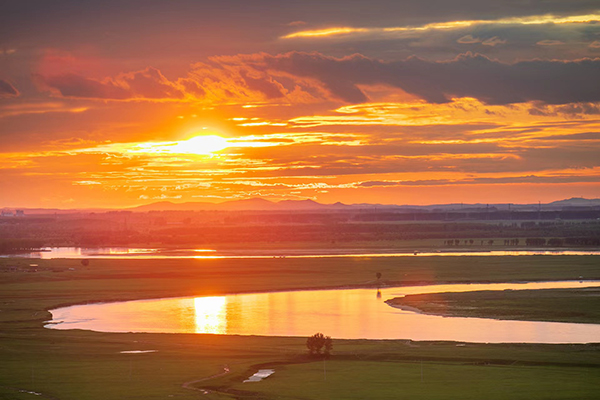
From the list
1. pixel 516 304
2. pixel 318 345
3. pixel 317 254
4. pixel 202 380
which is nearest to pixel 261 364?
pixel 318 345

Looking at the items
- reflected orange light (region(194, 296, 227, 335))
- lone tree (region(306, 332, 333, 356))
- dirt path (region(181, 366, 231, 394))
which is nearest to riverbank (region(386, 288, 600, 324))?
reflected orange light (region(194, 296, 227, 335))

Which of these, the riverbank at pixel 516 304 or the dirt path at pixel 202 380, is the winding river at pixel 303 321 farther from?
the dirt path at pixel 202 380

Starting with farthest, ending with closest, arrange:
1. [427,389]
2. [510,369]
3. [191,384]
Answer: [510,369] < [191,384] < [427,389]

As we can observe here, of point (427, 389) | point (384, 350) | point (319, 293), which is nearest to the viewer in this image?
point (427, 389)

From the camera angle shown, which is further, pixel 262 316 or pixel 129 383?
pixel 262 316

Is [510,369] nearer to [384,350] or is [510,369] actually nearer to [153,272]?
[384,350]

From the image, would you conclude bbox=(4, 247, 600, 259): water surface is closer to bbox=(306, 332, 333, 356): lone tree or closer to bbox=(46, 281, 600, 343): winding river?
bbox=(46, 281, 600, 343): winding river

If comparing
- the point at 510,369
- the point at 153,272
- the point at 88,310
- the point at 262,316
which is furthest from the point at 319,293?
the point at 510,369

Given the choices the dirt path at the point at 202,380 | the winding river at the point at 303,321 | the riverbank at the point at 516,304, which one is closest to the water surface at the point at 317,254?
the riverbank at the point at 516,304

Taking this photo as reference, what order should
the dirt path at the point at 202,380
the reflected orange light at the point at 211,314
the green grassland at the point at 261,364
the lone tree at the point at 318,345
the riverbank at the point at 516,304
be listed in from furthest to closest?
the riverbank at the point at 516,304 → the reflected orange light at the point at 211,314 → the lone tree at the point at 318,345 → the dirt path at the point at 202,380 → the green grassland at the point at 261,364
